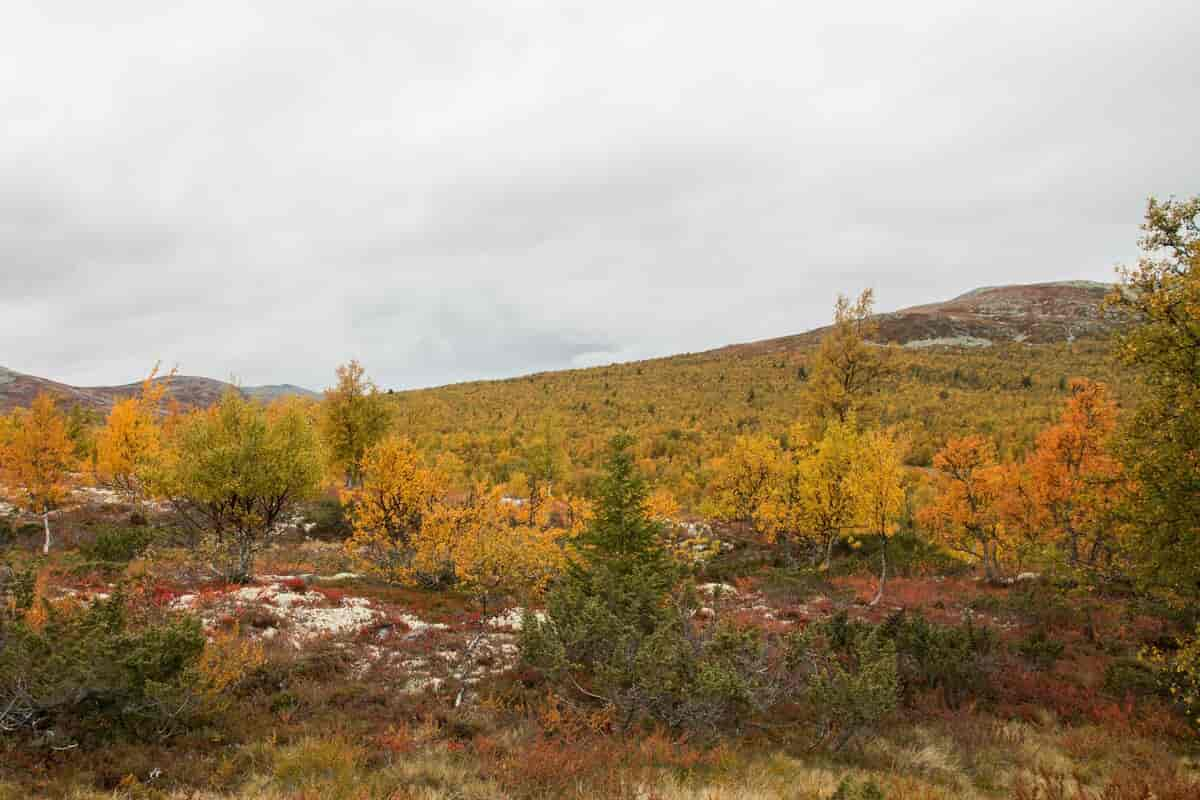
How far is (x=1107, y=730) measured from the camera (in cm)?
1075

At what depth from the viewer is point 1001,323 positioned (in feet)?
287

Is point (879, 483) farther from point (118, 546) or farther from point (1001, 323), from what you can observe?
point (1001, 323)

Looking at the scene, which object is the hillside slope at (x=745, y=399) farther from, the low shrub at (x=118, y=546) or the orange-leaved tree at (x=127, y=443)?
the orange-leaved tree at (x=127, y=443)

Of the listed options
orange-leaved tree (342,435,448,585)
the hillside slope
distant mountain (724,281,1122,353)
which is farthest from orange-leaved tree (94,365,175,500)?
distant mountain (724,281,1122,353)

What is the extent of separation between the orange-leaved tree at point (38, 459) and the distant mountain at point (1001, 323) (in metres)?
75.8

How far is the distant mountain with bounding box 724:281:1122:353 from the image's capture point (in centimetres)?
7918

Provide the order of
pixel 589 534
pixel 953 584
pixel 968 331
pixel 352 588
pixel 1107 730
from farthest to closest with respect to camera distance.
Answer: pixel 968 331 → pixel 953 584 → pixel 352 588 → pixel 589 534 → pixel 1107 730

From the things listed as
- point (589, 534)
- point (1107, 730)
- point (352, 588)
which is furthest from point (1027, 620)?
point (352, 588)

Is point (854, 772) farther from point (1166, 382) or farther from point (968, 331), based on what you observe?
Result: point (968, 331)

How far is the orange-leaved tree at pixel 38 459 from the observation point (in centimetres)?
2645

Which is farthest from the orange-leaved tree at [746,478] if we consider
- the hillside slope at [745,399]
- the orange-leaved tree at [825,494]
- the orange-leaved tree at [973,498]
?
the orange-leaved tree at [973,498]

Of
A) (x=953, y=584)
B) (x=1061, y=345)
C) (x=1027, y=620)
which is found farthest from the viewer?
(x=1061, y=345)

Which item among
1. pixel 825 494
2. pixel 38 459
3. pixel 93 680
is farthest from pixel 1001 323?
pixel 38 459

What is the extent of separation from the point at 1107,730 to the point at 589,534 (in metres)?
11.4
